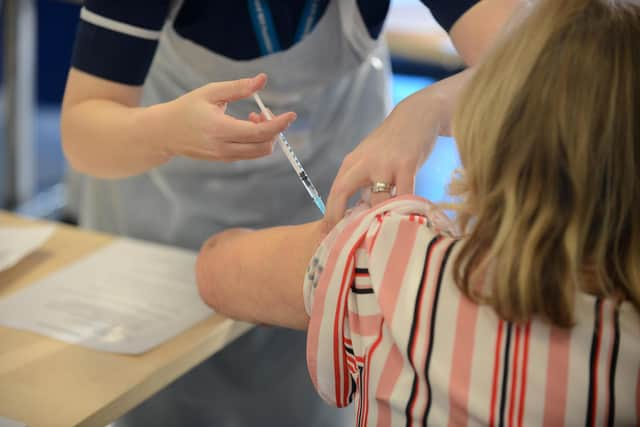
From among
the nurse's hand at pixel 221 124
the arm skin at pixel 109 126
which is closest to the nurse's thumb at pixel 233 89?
the nurse's hand at pixel 221 124

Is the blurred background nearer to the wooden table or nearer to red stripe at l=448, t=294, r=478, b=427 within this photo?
red stripe at l=448, t=294, r=478, b=427

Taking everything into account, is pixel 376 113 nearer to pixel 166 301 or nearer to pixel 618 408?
pixel 166 301

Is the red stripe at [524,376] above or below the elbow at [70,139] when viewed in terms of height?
below

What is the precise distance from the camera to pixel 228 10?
929 millimetres

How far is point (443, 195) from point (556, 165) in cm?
15

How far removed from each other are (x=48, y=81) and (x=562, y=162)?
2.93 metres

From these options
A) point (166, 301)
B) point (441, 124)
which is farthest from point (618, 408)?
point (166, 301)

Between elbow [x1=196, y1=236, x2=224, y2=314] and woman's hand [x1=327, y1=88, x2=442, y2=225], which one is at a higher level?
woman's hand [x1=327, y1=88, x2=442, y2=225]

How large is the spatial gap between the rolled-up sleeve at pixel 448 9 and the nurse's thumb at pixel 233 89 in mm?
250

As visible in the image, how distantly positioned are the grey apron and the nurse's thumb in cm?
15

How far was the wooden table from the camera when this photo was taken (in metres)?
0.67

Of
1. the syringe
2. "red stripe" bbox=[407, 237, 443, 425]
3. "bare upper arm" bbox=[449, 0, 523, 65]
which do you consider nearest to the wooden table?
the syringe

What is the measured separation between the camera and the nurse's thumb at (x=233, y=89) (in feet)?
2.25

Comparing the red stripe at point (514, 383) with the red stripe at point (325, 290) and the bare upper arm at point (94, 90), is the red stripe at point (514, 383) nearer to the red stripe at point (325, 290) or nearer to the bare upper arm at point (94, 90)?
the red stripe at point (325, 290)
